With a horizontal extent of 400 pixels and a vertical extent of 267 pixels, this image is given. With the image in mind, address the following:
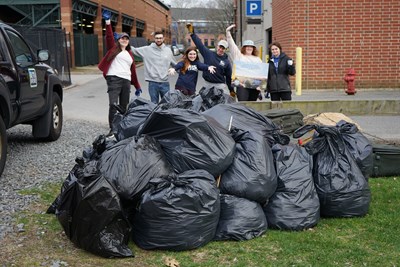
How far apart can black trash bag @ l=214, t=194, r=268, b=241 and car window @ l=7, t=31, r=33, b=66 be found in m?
3.98

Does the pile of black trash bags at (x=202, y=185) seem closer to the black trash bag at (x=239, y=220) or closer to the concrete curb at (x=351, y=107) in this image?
the black trash bag at (x=239, y=220)

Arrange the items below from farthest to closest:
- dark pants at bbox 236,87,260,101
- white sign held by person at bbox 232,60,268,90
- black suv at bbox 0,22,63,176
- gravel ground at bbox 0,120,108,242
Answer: dark pants at bbox 236,87,260,101 → white sign held by person at bbox 232,60,268,90 → black suv at bbox 0,22,63,176 → gravel ground at bbox 0,120,108,242

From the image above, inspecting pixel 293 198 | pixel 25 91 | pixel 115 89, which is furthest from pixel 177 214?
pixel 115 89

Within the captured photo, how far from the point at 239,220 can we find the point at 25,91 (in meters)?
3.94

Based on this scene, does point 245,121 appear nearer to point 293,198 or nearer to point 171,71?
point 293,198

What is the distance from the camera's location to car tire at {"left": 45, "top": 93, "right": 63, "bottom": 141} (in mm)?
7716

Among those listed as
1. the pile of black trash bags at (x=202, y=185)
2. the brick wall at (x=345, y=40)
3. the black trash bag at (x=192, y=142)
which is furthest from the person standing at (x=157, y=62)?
the brick wall at (x=345, y=40)

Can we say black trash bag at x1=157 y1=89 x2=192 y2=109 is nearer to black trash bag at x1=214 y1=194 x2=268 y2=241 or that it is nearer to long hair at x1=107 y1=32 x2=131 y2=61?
black trash bag at x1=214 y1=194 x2=268 y2=241

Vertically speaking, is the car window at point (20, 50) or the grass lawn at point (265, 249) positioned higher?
the car window at point (20, 50)

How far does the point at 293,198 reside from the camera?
13.6ft

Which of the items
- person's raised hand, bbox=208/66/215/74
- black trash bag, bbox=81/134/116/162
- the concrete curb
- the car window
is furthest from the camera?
the concrete curb

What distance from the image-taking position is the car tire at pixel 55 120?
772cm

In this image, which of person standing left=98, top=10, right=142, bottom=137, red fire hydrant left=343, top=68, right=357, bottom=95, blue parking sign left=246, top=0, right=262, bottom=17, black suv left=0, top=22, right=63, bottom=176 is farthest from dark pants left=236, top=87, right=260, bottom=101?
blue parking sign left=246, top=0, right=262, bottom=17

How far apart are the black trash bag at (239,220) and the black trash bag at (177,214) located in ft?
0.53
